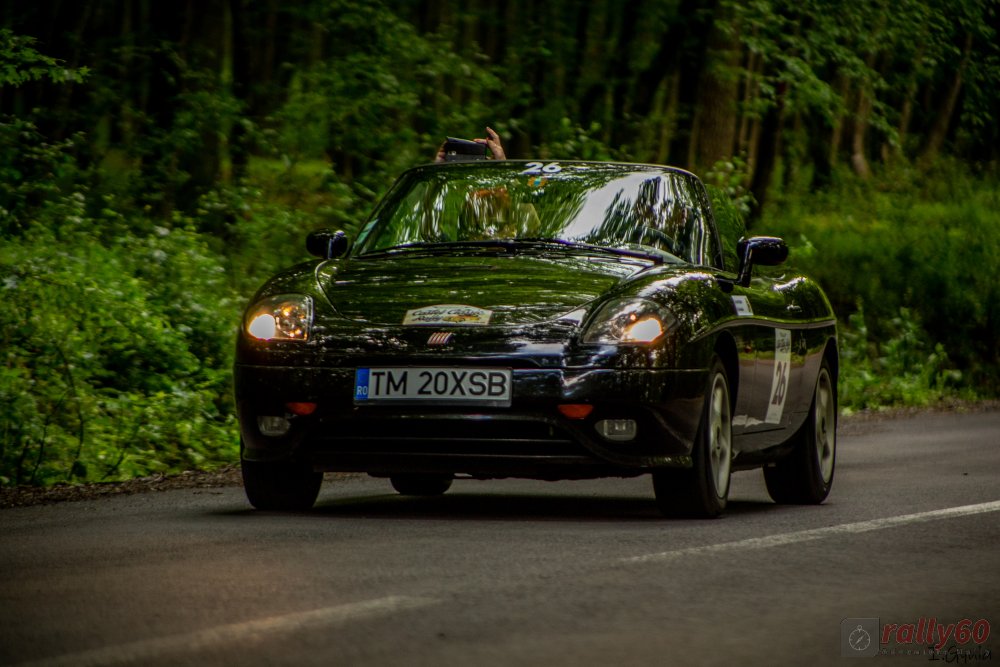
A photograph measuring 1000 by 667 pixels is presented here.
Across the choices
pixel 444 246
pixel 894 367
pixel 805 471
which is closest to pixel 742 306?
pixel 805 471

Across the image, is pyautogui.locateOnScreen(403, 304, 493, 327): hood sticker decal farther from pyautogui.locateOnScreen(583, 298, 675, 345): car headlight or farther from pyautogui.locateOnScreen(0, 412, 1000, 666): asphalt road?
pyautogui.locateOnScreen(0, 412, 1000, 666): asphalt road

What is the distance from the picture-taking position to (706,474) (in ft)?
25.6

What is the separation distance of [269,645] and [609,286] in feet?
11.2

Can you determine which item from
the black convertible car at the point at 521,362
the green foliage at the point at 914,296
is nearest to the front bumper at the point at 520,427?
the black convertible car at the point at 521,362

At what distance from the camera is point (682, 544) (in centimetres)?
681

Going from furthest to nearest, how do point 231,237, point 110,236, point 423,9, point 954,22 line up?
1. point 423,9
2. point 954,22
3. point 231,237
4. point 110,236

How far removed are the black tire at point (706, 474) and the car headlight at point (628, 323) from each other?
403 millimetres

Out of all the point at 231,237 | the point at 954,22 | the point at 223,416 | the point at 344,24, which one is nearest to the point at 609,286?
the point at 223,416

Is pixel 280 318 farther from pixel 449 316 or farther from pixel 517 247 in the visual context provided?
pixel 517 247

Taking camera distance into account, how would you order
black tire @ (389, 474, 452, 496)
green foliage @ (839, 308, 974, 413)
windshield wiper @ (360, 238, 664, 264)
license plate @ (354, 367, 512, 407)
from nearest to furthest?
license plate @ (354, 367, 512, 407)
windshield wiper @ (360, 238, 664, 264)
black tire @ (389, 474, 452, 496)
green foliage @ (839, 308, 974, 413)

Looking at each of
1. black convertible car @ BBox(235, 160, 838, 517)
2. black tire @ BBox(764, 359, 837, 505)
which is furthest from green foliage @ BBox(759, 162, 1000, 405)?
black convertible car @ BBox(235, 160, 838, 517)

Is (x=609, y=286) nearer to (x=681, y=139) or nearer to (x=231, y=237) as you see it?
(x=231, y=237)

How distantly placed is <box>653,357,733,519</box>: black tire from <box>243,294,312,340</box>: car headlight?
1589mm

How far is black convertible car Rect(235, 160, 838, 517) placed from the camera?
24.5 feet
